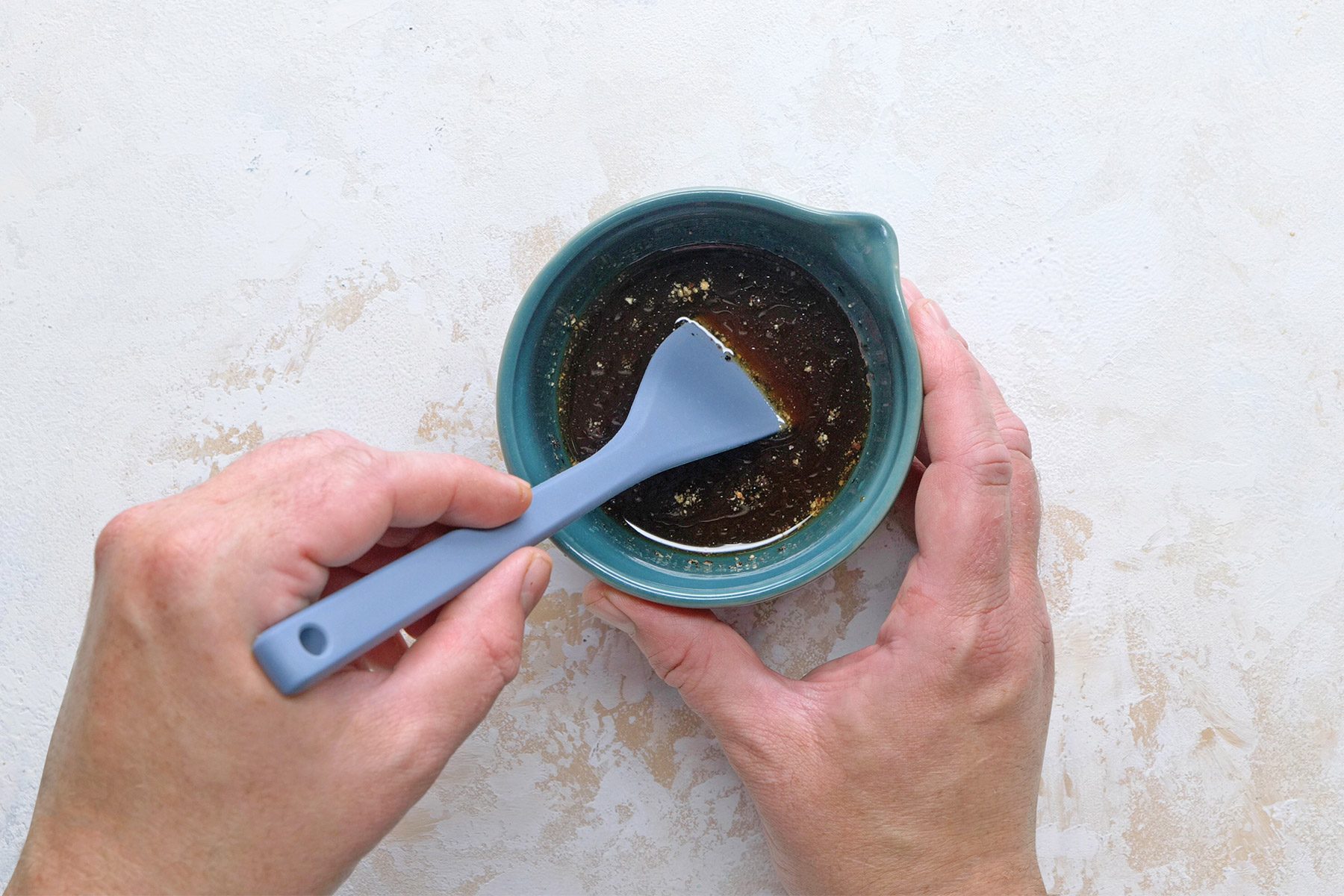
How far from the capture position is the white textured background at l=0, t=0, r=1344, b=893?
1.21 meters

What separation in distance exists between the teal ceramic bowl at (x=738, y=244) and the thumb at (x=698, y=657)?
42 millimetres

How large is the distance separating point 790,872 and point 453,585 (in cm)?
57

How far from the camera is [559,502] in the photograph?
97 centimetres

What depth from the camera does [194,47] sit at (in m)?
1.24

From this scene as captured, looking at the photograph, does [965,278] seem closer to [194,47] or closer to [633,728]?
[633,728]

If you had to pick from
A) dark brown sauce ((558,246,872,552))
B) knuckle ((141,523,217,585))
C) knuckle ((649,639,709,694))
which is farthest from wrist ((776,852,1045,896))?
knuckle ((141,523,217,585))

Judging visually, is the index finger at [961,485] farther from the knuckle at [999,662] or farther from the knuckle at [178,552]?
the knuckle at [178,552]

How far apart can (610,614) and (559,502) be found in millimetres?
185

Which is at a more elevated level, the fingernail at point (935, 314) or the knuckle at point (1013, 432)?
the fingernail at point (935, 314)

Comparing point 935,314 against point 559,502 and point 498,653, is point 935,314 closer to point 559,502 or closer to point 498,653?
point 559,502

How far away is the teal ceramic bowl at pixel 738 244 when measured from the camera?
3.35 ft

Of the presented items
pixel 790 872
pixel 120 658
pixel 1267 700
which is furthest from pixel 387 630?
pixel 1267 700

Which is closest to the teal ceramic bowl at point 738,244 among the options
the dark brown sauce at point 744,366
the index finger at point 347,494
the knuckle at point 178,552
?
the dark brown sauce at point 744,366

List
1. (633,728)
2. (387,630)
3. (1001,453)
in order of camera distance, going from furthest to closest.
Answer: (633,728)
(1001,453)
(387,630)
